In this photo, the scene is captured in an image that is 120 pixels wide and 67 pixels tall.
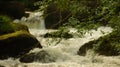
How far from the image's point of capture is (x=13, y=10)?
71.5ft

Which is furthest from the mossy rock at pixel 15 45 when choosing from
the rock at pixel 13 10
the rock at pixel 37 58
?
the rock at pixel 13 10

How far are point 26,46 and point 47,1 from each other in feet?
21.7

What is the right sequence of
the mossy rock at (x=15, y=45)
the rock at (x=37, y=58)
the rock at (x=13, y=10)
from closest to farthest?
the rock at (x=37, y=58) → the mossy rock at (x=15, y=45) → the rock at (x=13, y=10)

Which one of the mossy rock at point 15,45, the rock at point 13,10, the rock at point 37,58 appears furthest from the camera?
the rock at point 13,10

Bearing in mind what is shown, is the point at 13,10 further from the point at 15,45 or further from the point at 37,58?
the point at 37,58

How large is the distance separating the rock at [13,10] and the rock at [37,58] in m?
11.8

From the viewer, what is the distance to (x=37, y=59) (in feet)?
30.8

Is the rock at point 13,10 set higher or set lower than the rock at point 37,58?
higher

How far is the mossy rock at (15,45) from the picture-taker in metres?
10.1

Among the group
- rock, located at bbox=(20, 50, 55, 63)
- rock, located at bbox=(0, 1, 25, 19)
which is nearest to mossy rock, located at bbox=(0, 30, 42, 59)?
rock, located at bbox=(20, 50, 55, 63)

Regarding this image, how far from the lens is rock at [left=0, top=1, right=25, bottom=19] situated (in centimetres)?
2154

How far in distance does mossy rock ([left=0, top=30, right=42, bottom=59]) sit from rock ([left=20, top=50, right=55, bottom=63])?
0.60m

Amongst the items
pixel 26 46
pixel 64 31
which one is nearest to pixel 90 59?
pixel 26 46

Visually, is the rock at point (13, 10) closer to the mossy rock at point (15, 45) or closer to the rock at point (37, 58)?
the mossy rock at point (15, 45)
